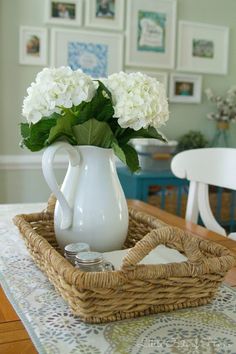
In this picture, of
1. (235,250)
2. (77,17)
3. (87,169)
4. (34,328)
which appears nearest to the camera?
(34,328)

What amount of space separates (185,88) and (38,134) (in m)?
2.29

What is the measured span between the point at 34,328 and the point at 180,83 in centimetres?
254

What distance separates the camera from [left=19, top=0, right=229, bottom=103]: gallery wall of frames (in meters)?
2.59

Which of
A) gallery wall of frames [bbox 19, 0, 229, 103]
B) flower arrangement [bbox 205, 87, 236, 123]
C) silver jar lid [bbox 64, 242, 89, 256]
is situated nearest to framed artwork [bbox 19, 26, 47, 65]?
gallery wall of frames [bbox 19, 0, 229, 103]

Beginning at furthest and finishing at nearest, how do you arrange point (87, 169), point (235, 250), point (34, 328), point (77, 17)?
1. point (77, 17)
2. point (235, 250)
3. point (87, 169)
4. point (34, 328)

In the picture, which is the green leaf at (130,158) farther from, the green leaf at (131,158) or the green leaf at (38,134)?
the green leaf at (38,134)

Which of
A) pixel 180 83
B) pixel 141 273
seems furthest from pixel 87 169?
pixel 180 83

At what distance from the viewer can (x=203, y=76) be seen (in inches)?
118

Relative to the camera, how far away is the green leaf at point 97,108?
790 millimetres

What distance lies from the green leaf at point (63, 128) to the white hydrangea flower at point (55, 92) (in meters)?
0.03

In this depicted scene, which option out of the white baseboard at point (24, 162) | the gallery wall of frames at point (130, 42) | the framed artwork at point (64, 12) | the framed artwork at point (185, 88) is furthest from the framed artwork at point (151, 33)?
the white baseboard at point (24, 162)

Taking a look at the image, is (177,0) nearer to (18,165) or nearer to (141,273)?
(18,165)

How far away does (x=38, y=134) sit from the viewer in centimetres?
Answer: 81

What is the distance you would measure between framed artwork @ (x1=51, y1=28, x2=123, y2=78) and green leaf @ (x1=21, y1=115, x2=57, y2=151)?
192 centimetres
